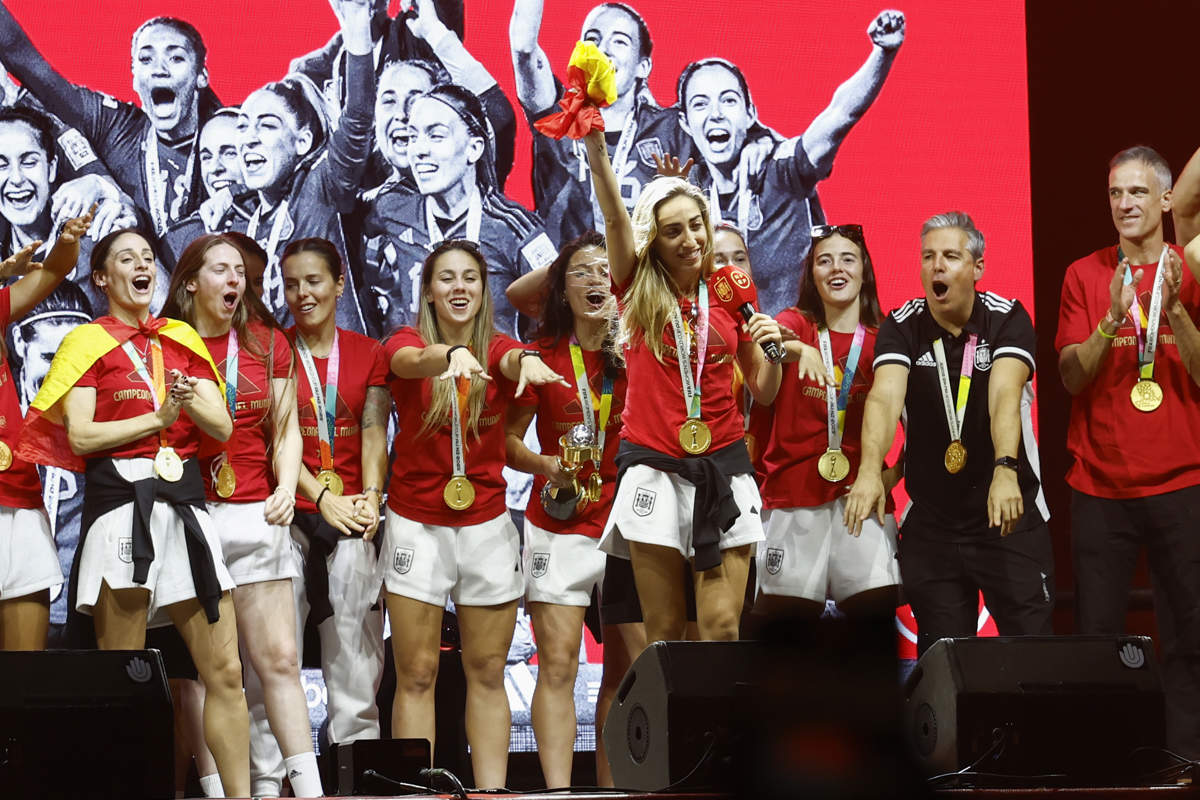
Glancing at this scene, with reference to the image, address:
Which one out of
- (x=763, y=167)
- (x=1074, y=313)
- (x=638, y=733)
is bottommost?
(x=638, y=733)

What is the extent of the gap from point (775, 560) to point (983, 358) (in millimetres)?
982

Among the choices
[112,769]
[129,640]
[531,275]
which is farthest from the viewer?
[531,275]

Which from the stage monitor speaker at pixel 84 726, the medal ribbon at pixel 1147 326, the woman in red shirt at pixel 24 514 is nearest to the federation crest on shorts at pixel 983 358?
the medal ribbon at pixel 1147 326

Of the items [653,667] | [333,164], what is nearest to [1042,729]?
[653,667]

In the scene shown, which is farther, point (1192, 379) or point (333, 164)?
point (333, 164)

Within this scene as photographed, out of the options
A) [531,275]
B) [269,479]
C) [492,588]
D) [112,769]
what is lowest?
[112,769]

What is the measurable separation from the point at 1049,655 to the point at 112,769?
2155mm

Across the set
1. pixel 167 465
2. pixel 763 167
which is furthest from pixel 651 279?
pixel 763 167

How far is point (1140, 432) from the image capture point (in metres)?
4.62

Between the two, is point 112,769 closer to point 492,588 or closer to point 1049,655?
point 492,588

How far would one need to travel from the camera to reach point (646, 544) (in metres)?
3.70

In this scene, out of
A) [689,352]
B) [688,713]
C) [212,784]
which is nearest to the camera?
[688,713]

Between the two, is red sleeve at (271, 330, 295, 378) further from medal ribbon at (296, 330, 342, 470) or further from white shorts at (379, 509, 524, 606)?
white shorts at (379, 509, 524, 606)

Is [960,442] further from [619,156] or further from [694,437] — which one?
[619,156]
